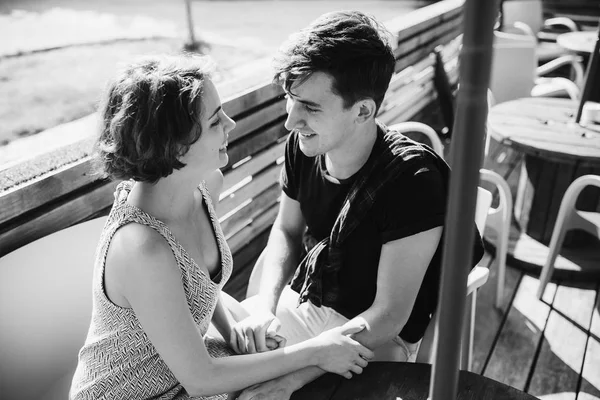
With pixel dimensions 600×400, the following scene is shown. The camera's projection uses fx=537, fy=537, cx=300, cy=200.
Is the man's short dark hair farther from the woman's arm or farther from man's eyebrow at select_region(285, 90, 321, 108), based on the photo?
the woman's arm

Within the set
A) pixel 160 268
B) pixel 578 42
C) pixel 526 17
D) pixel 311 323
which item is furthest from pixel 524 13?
pixel 160 268

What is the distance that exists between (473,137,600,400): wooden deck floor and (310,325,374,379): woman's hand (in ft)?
4.19

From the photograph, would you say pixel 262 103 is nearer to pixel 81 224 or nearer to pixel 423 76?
pixel 81 224

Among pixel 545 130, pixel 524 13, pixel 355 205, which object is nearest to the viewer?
pixel 355 205

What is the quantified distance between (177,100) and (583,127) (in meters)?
2.79

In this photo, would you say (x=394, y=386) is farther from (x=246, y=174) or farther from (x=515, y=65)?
(x=515, y=65)

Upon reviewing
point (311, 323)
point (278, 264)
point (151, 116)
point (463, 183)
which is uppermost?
point (463, 183)

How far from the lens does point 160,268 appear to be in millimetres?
1227

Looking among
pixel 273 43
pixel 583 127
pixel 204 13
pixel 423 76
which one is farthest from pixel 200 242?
pixel 204 13

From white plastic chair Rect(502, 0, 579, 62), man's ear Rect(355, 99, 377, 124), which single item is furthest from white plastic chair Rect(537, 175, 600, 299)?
white plastic chair Rect(502, 0, 579, 62)

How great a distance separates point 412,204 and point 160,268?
0.69 m

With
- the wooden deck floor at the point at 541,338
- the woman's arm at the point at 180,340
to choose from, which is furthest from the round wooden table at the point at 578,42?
the woman's arm at the point at 180,340

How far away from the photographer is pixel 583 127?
127 inches

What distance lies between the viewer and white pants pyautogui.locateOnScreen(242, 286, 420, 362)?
166 centimetres
